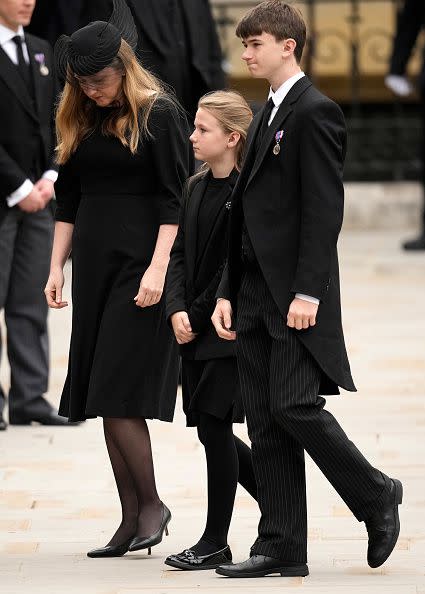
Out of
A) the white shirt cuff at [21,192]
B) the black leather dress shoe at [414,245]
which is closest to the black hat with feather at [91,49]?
the white shirt cuff at [21,192]

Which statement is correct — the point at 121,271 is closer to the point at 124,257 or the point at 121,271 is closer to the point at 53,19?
the point at 124,257

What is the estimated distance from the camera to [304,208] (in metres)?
4.40

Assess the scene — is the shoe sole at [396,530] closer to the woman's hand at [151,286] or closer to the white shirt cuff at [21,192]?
the woman's hand at [151,286]

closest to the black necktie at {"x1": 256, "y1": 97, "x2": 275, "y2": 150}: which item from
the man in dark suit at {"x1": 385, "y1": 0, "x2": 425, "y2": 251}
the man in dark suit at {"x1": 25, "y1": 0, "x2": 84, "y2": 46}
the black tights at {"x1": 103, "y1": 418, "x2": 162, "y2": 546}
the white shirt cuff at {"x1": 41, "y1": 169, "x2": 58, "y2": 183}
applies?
the black tights at {"x1": 103, "y1": 418, "x2": 162, "y2": 546}

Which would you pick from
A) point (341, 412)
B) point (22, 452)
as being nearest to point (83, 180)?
point (22, 452)

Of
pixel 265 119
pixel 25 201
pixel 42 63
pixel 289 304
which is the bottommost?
pixel 25 201

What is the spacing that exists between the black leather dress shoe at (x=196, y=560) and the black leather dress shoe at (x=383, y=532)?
0.46 m

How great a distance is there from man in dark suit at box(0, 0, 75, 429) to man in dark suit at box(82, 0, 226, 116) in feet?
1.48

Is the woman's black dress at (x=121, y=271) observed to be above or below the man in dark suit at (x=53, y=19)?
above

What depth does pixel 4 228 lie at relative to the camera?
276 inches

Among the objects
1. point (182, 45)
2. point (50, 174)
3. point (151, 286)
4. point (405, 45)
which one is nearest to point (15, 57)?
point (50, 174)

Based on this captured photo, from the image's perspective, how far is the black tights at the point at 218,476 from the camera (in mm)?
4770

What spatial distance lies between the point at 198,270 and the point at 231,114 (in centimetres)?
46

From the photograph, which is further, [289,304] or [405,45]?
[405,45]
